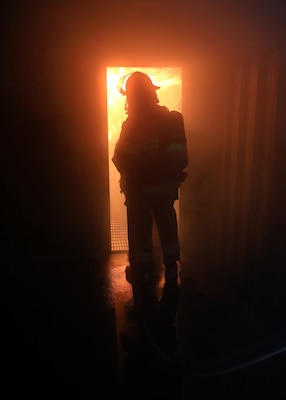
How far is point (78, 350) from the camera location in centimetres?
231

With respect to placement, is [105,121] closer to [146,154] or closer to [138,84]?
[138,84]

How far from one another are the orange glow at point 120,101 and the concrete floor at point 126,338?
4.41 feet

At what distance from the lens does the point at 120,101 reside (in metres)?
6.04

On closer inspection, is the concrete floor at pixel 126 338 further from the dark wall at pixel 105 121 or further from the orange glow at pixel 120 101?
the orange glow at pixel 120 101

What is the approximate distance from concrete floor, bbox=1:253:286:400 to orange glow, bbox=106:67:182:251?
4.41 feet

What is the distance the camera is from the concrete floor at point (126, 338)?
198 cm

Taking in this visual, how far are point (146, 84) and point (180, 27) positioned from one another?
42.9 inches

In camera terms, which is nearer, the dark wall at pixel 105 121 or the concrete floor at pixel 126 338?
the concrete floor at pixel 126 338

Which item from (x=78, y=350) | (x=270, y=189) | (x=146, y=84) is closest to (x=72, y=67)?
(x=146, y=84)

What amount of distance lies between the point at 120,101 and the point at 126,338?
468cm

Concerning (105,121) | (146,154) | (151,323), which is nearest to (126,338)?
(151,323)

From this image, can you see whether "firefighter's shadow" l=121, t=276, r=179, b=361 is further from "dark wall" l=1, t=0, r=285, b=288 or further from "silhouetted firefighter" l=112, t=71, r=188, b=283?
"dark wall" l=1, t=0, r=285, b=288

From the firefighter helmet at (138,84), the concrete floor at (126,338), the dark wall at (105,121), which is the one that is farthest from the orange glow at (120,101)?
the firefighter helmet at (138,84)

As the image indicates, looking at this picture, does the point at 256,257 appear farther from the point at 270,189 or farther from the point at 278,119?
the point at 278,119
